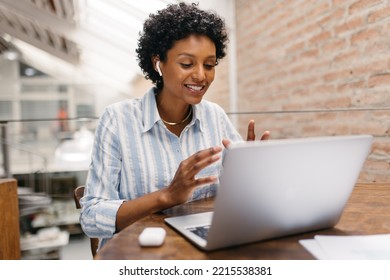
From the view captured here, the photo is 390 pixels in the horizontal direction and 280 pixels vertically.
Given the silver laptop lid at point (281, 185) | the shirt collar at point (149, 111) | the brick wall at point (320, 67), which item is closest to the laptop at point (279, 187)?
the silver laptop lid at point (281, 185)

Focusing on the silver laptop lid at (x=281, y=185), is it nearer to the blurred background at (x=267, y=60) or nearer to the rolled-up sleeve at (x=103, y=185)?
the rolled-up sleeve at (x=103, y=185)

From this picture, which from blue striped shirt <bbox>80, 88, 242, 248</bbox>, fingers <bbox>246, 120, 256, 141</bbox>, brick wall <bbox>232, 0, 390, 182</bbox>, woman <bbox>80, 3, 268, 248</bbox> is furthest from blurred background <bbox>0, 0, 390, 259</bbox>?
fingers <bbox>246, 120, 256, 141</bbox>

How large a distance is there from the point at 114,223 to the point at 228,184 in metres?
0.49

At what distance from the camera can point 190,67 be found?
124 centimetres

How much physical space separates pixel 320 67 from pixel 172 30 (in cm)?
126

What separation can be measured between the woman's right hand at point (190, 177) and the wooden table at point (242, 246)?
0.06 m

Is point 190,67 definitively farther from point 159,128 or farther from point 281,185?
point 281,185

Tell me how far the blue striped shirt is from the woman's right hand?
0.63 feet

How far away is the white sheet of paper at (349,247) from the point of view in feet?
2.05

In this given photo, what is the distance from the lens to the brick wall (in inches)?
69.4

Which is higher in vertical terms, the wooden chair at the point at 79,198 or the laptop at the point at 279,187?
the laptop at the point at 279,187

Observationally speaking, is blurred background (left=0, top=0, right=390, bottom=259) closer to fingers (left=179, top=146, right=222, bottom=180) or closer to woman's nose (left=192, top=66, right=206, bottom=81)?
woman's nose (left=192, top=66, right=206, bottom=81)

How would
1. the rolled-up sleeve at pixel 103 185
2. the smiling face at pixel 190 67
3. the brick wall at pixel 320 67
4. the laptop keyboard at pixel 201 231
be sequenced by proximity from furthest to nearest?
the brick wall at pixel 320 67, the smiling face at pixel 190 67, the rolled-up sleeve at pixel 103 185, the laptop keyboard at pixel 201 231
